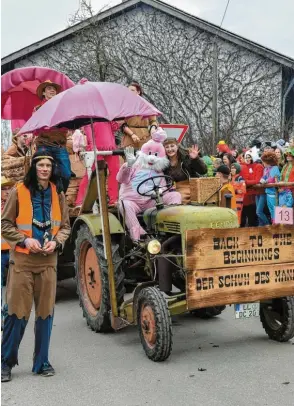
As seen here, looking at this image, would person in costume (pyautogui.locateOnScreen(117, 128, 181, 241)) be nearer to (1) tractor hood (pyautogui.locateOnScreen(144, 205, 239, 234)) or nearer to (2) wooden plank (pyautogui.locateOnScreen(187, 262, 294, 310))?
(1) tractor hood (pyautogui.locateOnScreen(144, 205, 239, 234))

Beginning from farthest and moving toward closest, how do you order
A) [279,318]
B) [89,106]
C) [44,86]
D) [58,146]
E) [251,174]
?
[251,174], [44,86], [58,146], [279,318], [89,106]

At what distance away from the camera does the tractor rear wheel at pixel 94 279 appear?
19.5 ft

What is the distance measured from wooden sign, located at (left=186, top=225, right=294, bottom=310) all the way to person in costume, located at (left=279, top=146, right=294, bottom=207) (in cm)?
445

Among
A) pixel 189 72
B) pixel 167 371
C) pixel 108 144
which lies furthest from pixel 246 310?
pixel 189 72

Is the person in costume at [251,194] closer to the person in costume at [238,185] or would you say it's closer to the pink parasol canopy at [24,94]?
the person in costume at [238,185]

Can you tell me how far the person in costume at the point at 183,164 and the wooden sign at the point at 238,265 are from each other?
1.43m

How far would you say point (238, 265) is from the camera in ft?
17.0

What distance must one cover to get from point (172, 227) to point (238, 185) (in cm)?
599

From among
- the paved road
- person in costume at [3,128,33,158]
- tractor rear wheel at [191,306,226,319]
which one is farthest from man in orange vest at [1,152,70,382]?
person in costume at [3,128,33,158]

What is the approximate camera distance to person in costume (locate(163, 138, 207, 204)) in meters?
6.50

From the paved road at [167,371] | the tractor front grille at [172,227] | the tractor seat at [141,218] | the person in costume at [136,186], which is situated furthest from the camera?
the tractor seat at [141,218]

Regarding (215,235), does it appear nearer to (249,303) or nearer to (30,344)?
(249,303)

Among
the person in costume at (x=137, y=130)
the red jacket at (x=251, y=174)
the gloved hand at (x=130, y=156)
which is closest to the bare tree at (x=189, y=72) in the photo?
the red jacket at (x=251, y=174)

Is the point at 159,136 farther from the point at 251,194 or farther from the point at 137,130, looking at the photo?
the point at 251,194
